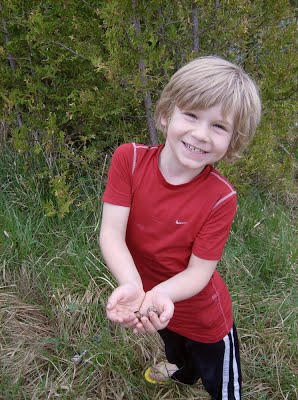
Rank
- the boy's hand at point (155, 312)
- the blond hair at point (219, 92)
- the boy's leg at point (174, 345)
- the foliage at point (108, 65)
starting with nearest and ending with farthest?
the boy's hand at point (155, 312) → the blond hair at point (219, 92) → the boy's leg at point (174, 345) → the foliage at point (108, 65)

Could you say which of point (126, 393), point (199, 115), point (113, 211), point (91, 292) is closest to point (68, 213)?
point (91, 292)

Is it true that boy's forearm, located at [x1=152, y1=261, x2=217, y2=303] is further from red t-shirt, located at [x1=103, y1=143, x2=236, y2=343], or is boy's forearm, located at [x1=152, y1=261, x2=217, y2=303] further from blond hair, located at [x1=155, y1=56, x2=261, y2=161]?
blond hair, located at [x1=155, y1=56, x2=261, y2=161]

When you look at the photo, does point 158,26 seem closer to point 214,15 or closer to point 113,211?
point 214,15

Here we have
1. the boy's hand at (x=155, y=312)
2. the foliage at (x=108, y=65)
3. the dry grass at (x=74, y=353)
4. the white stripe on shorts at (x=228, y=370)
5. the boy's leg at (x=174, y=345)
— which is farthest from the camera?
the foliage at (x=108, y=65)

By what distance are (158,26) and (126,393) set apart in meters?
1.98

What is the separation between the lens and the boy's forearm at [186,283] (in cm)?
145

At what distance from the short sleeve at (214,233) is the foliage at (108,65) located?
3.99 feet

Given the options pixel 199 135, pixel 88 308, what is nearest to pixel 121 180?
pixel 199 135

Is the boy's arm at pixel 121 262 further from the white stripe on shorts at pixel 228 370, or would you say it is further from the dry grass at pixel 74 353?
the dry grass at pixel 74 353

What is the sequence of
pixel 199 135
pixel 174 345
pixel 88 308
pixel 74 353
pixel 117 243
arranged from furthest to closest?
1. pixel 88 308
2. pixel 74 353
3. pixel 174 345
4. pixel 117 243
5. pixel 199 135

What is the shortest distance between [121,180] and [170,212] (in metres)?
0.20

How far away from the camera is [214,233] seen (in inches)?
60.1

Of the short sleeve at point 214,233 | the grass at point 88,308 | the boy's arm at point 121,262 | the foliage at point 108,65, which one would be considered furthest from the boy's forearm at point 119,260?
the foliage at point 108,65

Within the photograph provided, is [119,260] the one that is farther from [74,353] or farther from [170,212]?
[74,353]
